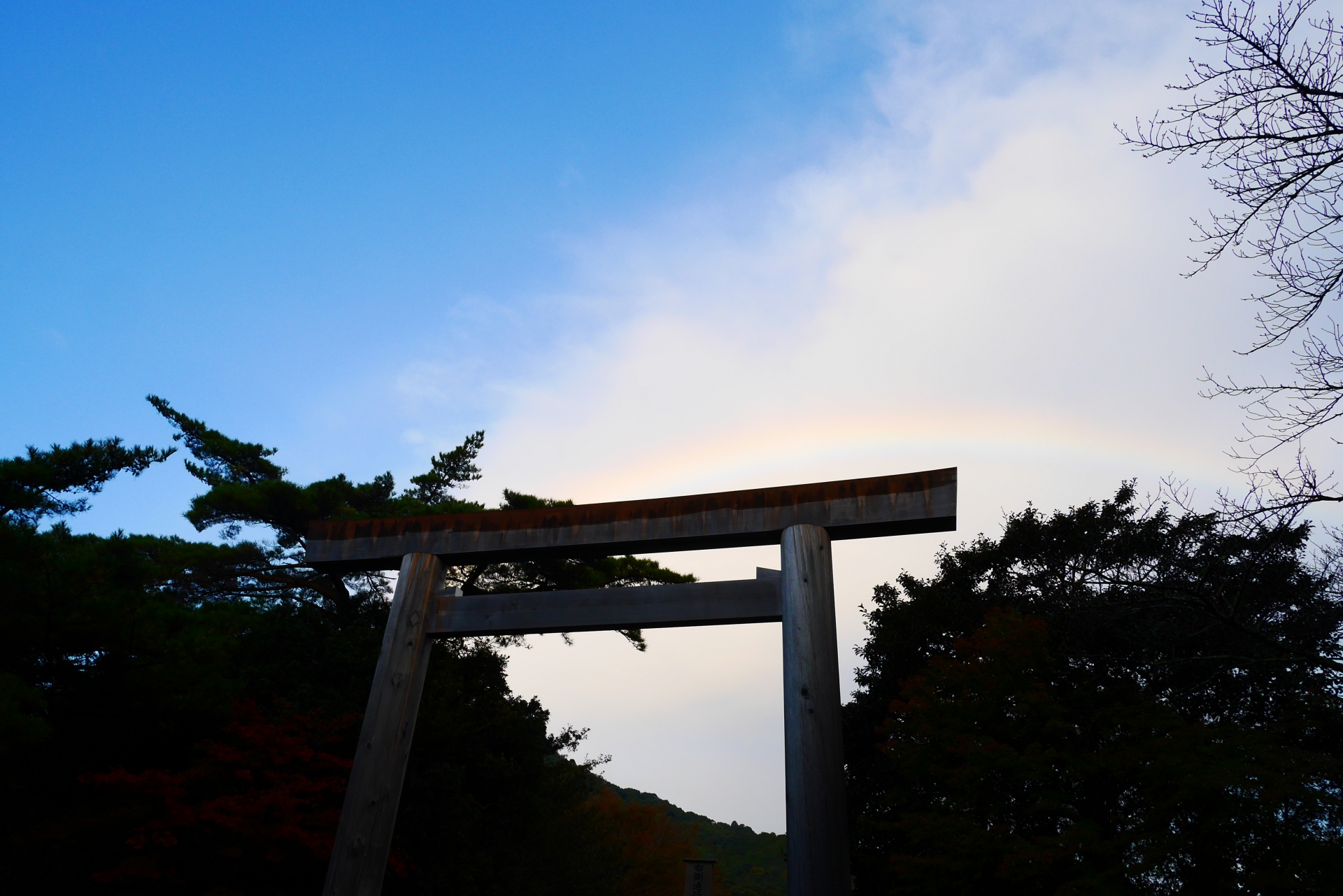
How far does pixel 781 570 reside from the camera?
5.31 meters

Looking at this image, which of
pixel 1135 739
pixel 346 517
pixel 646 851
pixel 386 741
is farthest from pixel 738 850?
pixel 386 741

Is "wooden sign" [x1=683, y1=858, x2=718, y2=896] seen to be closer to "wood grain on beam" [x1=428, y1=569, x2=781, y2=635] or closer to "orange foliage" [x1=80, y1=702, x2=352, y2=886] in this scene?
"orange foliage" [x1=80, y1=702, x2=352, y2=886]

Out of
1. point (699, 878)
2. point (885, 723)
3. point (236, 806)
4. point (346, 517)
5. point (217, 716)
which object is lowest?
point (699, 878)

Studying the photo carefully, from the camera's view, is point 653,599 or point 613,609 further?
point 613,609

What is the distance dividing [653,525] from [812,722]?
1.74m

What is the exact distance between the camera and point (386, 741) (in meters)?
5.76

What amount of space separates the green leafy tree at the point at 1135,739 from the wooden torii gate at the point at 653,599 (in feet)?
6.79

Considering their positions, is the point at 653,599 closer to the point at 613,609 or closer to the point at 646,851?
the point at 613,609

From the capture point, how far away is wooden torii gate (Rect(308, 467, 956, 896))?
15.5 ft

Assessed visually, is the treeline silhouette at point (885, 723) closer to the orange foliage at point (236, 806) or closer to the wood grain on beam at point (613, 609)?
the orange foliage at point (236, 806)

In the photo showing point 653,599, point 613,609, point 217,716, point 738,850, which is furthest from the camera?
point 738,850

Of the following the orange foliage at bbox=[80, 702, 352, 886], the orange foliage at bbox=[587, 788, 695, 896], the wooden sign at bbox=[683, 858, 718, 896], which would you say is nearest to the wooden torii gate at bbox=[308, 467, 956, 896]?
the orange foliage at bbox=[80, 702, 352, 886]

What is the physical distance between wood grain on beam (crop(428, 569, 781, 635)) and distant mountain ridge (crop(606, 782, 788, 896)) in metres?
38.7

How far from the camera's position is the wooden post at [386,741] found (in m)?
5.43
